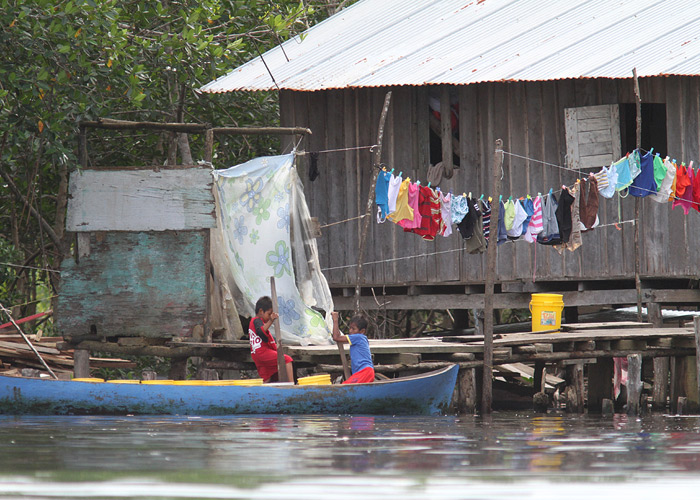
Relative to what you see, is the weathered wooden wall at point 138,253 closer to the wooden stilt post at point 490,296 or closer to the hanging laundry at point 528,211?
the wooden stilt post at point 490,296

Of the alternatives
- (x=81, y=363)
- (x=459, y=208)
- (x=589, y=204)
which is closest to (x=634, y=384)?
(x=589, y=204)

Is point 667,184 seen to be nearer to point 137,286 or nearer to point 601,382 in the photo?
point 601,382

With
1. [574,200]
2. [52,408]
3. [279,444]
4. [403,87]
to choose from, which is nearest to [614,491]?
[279,444]

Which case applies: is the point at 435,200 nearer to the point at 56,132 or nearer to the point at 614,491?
the point at 56,132

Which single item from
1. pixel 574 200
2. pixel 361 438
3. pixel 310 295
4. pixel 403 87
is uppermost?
pixel 403 87

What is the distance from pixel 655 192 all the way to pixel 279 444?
286 inches

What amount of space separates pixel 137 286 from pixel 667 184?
6.48m

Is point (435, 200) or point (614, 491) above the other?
point (435, 200)

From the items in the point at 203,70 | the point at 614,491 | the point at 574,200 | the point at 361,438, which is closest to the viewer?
the point at 614,491

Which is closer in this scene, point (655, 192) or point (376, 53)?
point (655, 192)

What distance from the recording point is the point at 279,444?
8.70 metres

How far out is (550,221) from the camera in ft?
47.4

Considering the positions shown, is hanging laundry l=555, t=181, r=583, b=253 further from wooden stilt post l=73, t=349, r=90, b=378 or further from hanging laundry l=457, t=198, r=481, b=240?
wooden stilt post l=73, t=349, r=90, b=378

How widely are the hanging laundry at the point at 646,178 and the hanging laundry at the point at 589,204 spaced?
50 centimetres
